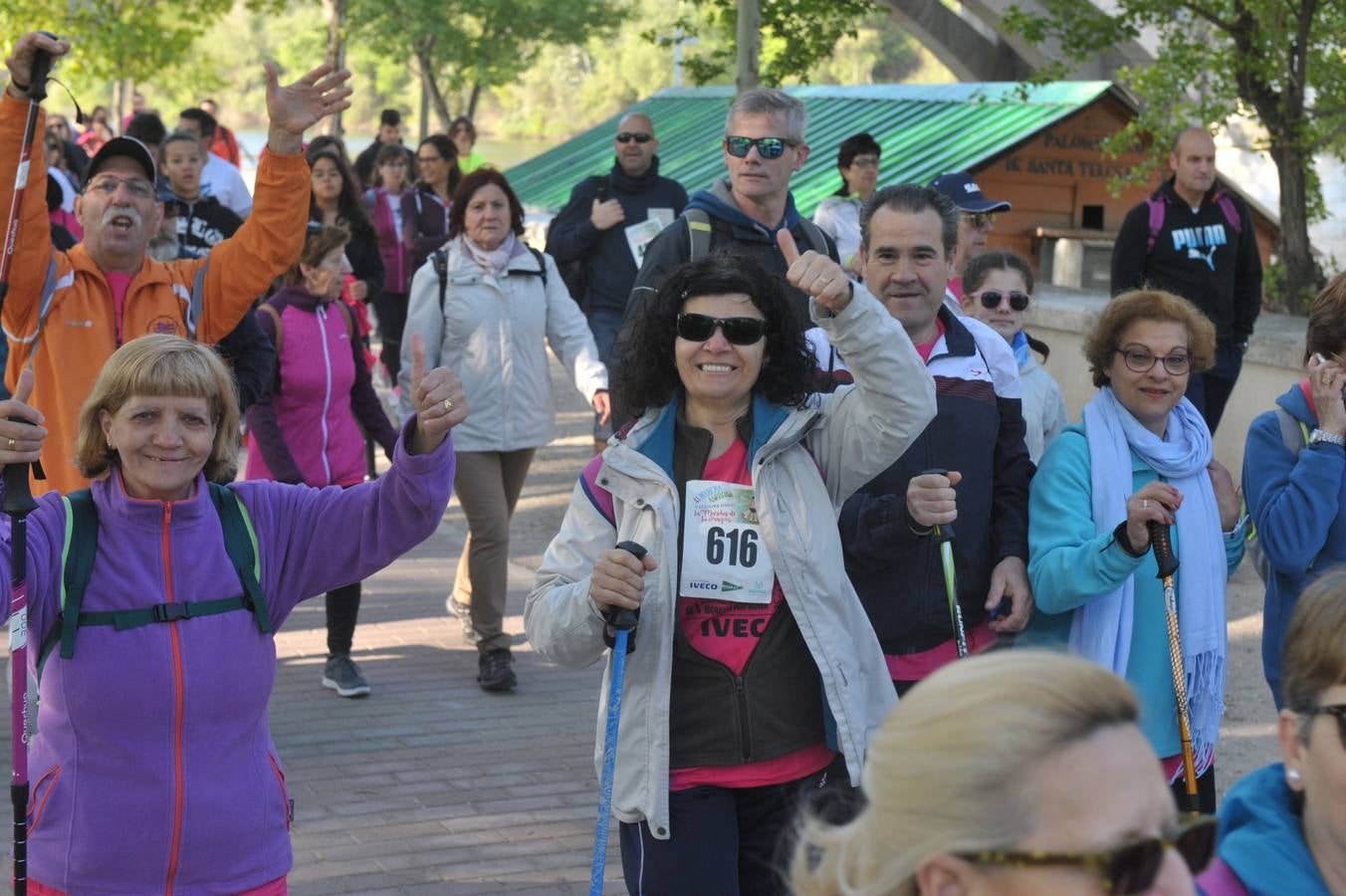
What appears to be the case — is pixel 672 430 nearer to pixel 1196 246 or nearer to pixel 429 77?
pixel 1196 246

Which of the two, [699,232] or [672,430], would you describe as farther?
[699,232]

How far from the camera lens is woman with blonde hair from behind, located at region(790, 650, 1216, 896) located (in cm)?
186

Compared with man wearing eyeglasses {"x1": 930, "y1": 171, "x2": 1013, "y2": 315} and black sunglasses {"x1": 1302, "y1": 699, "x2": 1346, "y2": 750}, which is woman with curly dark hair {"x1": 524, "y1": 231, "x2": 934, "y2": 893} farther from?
man wearing eyeglasses {"x1": 930, "y1": 171, "x2": 1013, "y2": 315}

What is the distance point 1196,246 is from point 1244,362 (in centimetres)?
154

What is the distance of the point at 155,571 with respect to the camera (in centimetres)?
362

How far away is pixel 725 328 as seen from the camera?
13.3 feet

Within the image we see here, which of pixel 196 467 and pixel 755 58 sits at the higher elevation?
pixel 755 58

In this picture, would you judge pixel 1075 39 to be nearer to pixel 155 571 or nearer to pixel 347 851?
pixel 347 851

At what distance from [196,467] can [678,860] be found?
1.34 metres

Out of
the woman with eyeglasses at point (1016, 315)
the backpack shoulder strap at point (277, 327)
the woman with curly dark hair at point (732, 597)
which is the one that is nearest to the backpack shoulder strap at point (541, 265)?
the backpack shoulder strap at point (277, 327)

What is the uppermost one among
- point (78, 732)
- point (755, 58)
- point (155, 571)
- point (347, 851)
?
point (755, 58)

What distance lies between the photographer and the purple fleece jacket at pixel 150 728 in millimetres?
3537

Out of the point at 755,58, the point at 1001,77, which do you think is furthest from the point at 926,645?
the point at 1001,77

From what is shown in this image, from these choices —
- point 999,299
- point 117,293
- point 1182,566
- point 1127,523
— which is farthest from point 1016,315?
point 117,293
